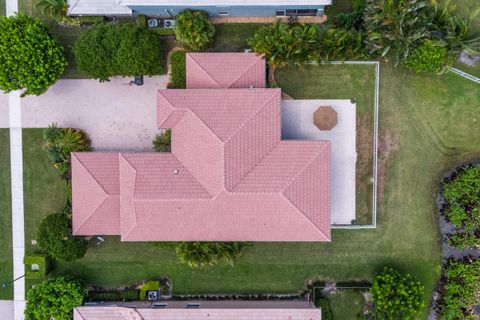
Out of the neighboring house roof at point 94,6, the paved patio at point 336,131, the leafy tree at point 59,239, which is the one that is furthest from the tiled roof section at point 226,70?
the leafy tree at point 59,239

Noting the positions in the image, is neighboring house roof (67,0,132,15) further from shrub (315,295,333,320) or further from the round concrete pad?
shrub (315,295,333,320)

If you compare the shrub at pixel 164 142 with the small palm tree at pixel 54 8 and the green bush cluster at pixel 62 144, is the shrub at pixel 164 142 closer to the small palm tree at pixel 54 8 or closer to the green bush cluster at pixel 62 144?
the green bush cluster at pixel 62 144

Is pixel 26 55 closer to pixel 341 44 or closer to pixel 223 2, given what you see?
pixel 223 2

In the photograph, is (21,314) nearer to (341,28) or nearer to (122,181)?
(122,181)

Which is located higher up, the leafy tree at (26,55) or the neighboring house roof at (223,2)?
the neighboring house roof at (223,2)

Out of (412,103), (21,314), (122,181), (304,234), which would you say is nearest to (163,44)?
(122,181)
